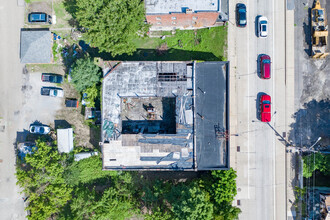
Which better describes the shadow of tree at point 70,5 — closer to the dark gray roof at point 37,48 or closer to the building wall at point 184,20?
the dark gray roof at point 37,48

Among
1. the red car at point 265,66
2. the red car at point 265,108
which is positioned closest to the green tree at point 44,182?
the red car at point 265,108

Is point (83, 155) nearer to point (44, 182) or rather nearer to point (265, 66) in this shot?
point (44, 182)

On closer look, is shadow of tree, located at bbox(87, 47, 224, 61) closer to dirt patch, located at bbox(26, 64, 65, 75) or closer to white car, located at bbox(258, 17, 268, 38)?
dirt patch, located at bbox(26, 64, 65, 75)

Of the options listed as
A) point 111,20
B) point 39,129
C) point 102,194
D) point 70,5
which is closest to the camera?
point 111,20

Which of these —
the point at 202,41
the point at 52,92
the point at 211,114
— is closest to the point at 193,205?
the point at 211,114

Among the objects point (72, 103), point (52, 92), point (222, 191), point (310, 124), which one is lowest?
point (222, 191)

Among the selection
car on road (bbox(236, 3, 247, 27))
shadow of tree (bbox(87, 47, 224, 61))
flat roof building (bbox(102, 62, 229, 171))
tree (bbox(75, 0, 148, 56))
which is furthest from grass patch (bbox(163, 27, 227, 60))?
tree (bbox(75, 0, 148, 56))
